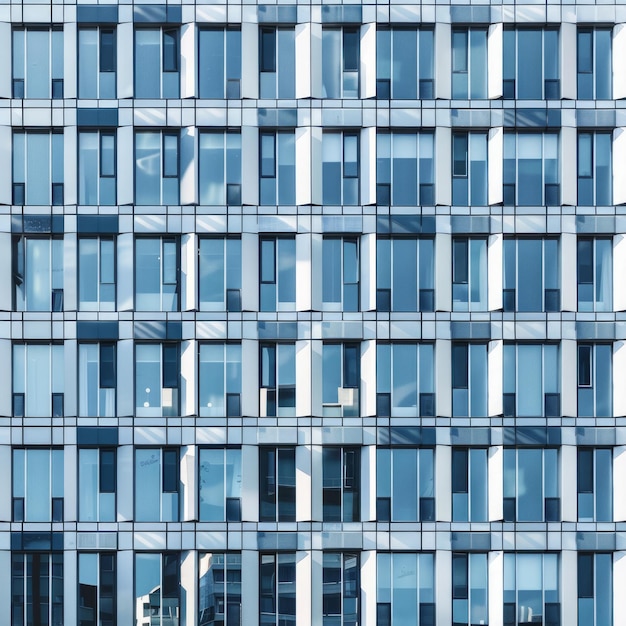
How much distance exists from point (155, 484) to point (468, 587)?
9.79 m

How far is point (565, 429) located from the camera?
2598 cm

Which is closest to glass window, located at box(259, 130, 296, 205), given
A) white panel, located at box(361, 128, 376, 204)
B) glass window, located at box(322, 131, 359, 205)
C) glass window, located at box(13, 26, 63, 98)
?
glass window, located at box(322, 131, 359, 205)

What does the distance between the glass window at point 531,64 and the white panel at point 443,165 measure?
2.28m

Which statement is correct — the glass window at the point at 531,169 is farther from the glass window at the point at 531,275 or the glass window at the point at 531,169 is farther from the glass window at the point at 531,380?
the glass window at the point at 531,380

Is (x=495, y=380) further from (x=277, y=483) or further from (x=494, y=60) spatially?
(x=494, y=60)

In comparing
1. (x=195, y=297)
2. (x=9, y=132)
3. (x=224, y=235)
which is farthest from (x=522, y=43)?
(x=9, y=132)

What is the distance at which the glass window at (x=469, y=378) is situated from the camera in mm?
26266

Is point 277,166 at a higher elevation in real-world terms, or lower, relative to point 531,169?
higher

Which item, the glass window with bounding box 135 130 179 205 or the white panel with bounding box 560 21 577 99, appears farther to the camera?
the white panel with bounding box 560 21 577 99

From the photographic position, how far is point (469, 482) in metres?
26.2

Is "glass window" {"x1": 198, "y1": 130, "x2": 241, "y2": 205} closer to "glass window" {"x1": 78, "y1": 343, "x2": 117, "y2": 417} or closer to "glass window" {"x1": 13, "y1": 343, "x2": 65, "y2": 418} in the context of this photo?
"glass window" {"x1": 78, "y1": 343, "x2": 117, "y2": 417}

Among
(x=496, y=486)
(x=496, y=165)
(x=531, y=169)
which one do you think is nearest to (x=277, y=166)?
(x=496, y=165)

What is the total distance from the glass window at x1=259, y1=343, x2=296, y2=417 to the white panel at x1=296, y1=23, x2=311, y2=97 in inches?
178

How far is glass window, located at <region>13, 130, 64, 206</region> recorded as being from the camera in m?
26.4
